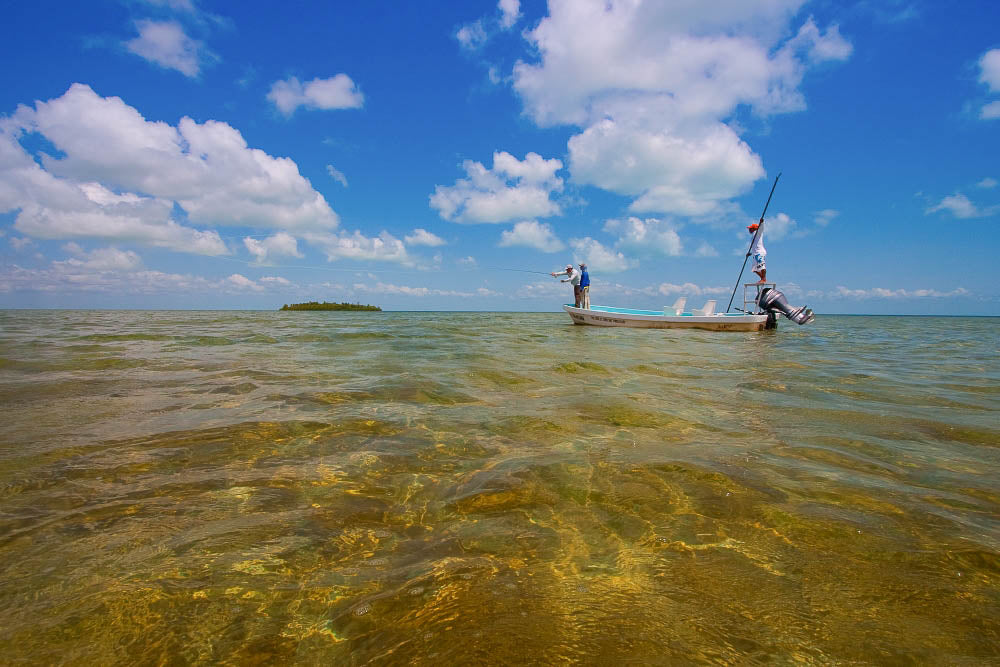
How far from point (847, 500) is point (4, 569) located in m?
4.44

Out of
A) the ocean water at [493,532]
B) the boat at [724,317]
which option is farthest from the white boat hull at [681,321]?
the ocean water at [493,532]

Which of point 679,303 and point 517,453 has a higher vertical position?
point 679,303

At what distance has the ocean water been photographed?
1.58 m

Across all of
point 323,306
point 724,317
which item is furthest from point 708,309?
point 323,306

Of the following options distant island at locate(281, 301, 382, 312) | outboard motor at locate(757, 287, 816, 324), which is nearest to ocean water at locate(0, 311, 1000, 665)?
outboard motor at locate(757, 287, 816, 324)

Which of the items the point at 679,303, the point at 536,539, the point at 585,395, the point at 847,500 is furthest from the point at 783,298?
the point at 536,539

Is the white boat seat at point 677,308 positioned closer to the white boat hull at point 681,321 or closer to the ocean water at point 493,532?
the white boat hull at point 681,321

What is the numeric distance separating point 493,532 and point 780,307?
70.3 feet

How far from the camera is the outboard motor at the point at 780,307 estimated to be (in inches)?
759

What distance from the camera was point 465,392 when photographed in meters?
6.05

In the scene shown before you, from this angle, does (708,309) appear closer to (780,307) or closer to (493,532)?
(780,307)

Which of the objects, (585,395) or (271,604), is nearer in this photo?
(271,604)

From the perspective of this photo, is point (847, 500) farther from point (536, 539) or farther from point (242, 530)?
point (242, 530)

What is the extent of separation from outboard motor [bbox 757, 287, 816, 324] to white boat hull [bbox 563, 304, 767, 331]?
1.71ft
